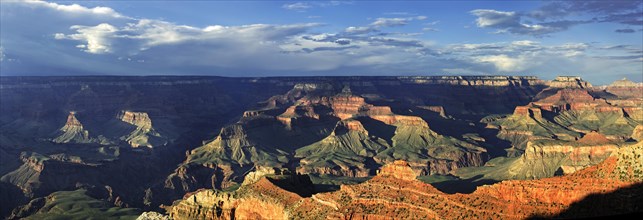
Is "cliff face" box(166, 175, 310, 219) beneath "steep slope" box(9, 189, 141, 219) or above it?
above

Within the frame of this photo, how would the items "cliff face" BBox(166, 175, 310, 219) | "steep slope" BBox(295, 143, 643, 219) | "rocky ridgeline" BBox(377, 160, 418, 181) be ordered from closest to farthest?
"steep slope" BBox(295, 143, 643, 219), "rocky ridgeline" BBox(377, 160, 418, 181), "cliff face" BBox(166, 175, 310, 219)

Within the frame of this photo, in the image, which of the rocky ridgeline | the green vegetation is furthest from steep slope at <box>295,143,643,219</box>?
the green vegetation

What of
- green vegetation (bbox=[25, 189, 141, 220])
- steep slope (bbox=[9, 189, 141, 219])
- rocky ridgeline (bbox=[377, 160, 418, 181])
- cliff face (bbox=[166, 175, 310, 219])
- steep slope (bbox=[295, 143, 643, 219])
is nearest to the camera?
steep slope (bbox=[295, 143, 643, 219])

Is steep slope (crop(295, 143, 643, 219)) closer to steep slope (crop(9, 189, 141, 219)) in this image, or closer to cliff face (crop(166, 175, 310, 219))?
cliff face (crop(166, 175, 310, 219))

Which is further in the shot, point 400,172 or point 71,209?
point 71,209

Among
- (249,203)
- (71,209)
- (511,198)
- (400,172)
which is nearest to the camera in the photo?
(511,198)

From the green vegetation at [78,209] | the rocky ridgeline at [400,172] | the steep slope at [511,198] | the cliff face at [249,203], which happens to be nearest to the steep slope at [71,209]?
the green vegetation at [78,209]

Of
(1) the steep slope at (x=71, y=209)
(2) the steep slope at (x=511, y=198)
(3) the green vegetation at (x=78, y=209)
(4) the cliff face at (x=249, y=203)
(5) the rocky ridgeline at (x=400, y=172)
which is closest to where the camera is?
(2) the steep slope at (x=511, y=198)

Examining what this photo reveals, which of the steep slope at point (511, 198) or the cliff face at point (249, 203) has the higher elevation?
the steep slope at point (511, 198)

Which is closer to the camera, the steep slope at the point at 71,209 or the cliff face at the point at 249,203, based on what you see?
the cliff face at the point at 249,203

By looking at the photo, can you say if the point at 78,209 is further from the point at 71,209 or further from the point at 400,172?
the point at 400,172

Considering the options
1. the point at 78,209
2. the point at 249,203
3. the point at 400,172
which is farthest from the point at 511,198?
the point at 78,209

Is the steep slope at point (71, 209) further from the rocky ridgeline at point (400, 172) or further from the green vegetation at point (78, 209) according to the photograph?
the rocky ridgeline at point (400, 172)

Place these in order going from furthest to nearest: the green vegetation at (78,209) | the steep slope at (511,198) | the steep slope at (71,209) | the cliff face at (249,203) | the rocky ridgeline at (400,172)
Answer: the steep slope at (71,209) → the green vegetation at (78,209) → the cliff face at (249,203) → the rocky ridgeline at (400,172) → the steep slope at (511,198)
